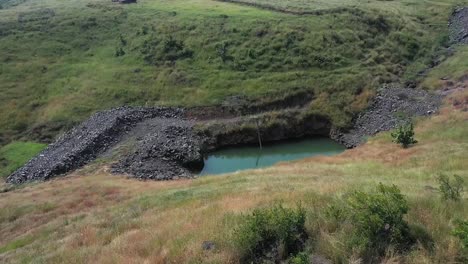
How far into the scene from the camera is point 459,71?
56.9 m

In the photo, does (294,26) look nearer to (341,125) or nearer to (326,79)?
(326,79)

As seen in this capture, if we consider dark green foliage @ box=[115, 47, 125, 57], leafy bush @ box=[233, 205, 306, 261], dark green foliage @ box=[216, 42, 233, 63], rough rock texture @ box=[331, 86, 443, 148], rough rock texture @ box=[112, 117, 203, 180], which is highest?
leafy bush @ box=[233, 205, 306, 261]

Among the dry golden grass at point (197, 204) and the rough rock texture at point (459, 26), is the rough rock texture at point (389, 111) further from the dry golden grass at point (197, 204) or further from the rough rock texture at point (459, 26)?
the rough rock texture at point (459, 26)

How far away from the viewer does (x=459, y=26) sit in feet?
249

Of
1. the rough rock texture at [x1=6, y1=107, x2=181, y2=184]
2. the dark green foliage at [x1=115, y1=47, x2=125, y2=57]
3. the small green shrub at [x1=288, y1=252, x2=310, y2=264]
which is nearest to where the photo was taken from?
the small green shrub at [x1=288, y1=252, x2=310, y2=264]

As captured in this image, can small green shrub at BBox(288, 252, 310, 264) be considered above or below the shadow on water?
above

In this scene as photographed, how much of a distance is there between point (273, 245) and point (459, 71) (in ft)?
172

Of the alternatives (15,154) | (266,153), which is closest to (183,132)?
(266,153)

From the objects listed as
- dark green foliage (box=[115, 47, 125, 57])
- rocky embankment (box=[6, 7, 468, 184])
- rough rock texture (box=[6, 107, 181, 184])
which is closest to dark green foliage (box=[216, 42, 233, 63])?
rocky embankment (box=[6, 7, 468, 184])

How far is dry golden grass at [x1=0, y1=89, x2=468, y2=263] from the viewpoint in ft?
46.4

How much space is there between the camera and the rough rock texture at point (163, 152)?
140 feet

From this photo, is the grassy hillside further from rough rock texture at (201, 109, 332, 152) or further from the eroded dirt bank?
the eroded dirt bank

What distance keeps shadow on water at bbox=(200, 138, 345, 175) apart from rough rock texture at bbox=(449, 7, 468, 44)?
34.2m

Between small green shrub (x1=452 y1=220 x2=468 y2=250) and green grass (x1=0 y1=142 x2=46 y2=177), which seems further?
green grass (x1=0 y1=142 x2=46 y2=177)
